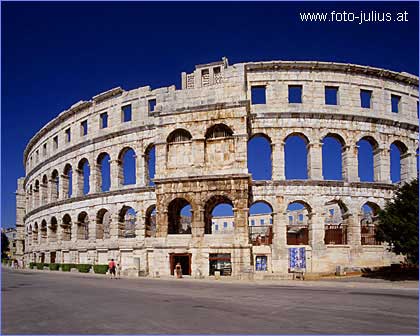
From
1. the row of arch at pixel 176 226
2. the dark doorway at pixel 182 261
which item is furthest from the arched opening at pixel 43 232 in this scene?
the dark doorway at pixel 182 261

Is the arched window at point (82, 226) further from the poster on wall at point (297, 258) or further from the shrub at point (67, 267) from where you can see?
the poster on wall at point (297, 258)

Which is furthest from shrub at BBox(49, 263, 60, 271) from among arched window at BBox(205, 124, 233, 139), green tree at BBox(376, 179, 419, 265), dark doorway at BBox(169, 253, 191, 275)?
green tree at BBox(376, 179, 419, 265)

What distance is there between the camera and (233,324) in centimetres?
902

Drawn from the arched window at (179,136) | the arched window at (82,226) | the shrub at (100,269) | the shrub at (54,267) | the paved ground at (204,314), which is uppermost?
the arched window at (179,136)

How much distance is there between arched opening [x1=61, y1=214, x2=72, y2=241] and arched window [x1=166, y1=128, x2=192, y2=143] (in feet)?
54.9

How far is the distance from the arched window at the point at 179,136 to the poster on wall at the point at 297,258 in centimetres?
1052

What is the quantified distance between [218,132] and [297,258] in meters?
10.2

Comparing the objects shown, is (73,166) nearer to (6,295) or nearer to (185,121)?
(185,121)

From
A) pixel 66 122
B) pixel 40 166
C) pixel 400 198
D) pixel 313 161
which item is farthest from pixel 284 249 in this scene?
pixel 40 166

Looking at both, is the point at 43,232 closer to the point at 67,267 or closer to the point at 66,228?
the point at 66,228

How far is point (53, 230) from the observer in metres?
42.1

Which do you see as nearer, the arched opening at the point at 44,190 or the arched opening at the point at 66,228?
the arched opening at the point at 66,228

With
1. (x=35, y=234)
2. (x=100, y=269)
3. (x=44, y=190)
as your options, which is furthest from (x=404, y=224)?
Answer: (x=35, y=234)

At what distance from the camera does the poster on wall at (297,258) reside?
29.3 m
